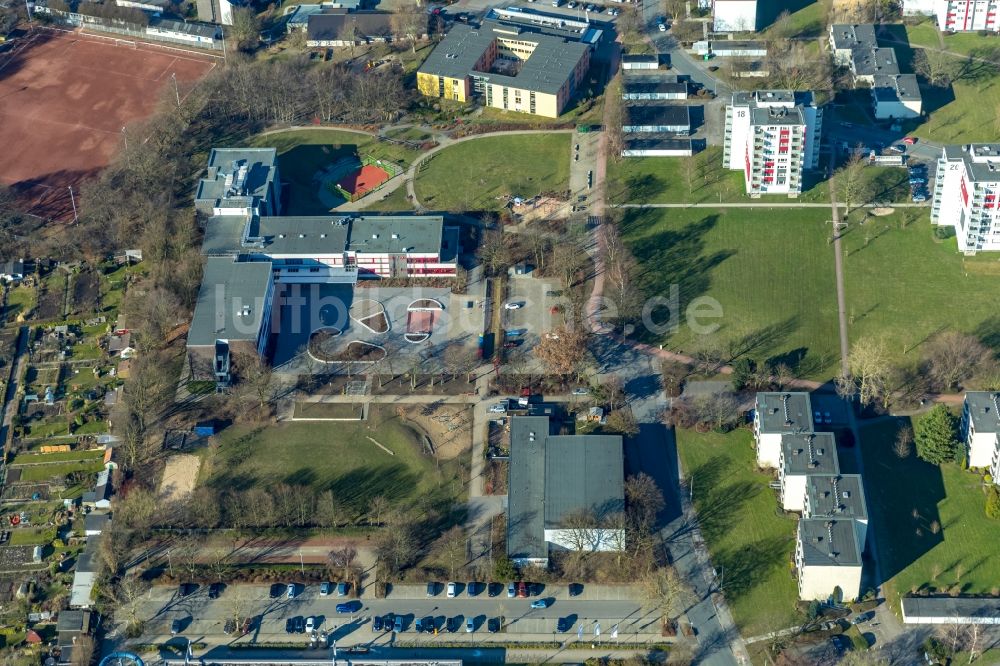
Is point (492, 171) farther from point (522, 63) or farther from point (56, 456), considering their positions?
point (56, 456)

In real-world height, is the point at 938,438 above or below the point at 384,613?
above

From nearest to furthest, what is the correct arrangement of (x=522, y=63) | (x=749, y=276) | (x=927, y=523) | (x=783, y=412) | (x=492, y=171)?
1. (x=927, y=523)
2. (x=783, y=412)
3. (x=749, y=276)
4. (x=492, y=171)
5. (x=522, y=63)

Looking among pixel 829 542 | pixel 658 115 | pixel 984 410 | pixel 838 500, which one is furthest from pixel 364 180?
pixel 984 410

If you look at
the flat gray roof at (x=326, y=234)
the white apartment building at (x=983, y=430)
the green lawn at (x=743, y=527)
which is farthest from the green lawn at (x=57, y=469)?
the white apartment building at (x=983, y=430)

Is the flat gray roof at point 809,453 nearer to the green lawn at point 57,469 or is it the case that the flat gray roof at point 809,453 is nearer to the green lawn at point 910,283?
the green lawn at point 910,283

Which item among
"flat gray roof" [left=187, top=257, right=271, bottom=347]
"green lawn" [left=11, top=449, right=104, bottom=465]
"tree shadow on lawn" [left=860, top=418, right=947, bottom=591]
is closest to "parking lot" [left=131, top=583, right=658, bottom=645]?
"green lawn" [left=11, top=449, right=104, bottom=465]

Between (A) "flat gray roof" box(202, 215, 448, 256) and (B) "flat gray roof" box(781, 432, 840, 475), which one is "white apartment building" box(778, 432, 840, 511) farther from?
(A) "flat gray roof" box(202, 215, 448, 256)

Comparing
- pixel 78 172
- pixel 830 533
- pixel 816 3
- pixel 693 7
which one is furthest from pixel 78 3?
pixel 830 533
